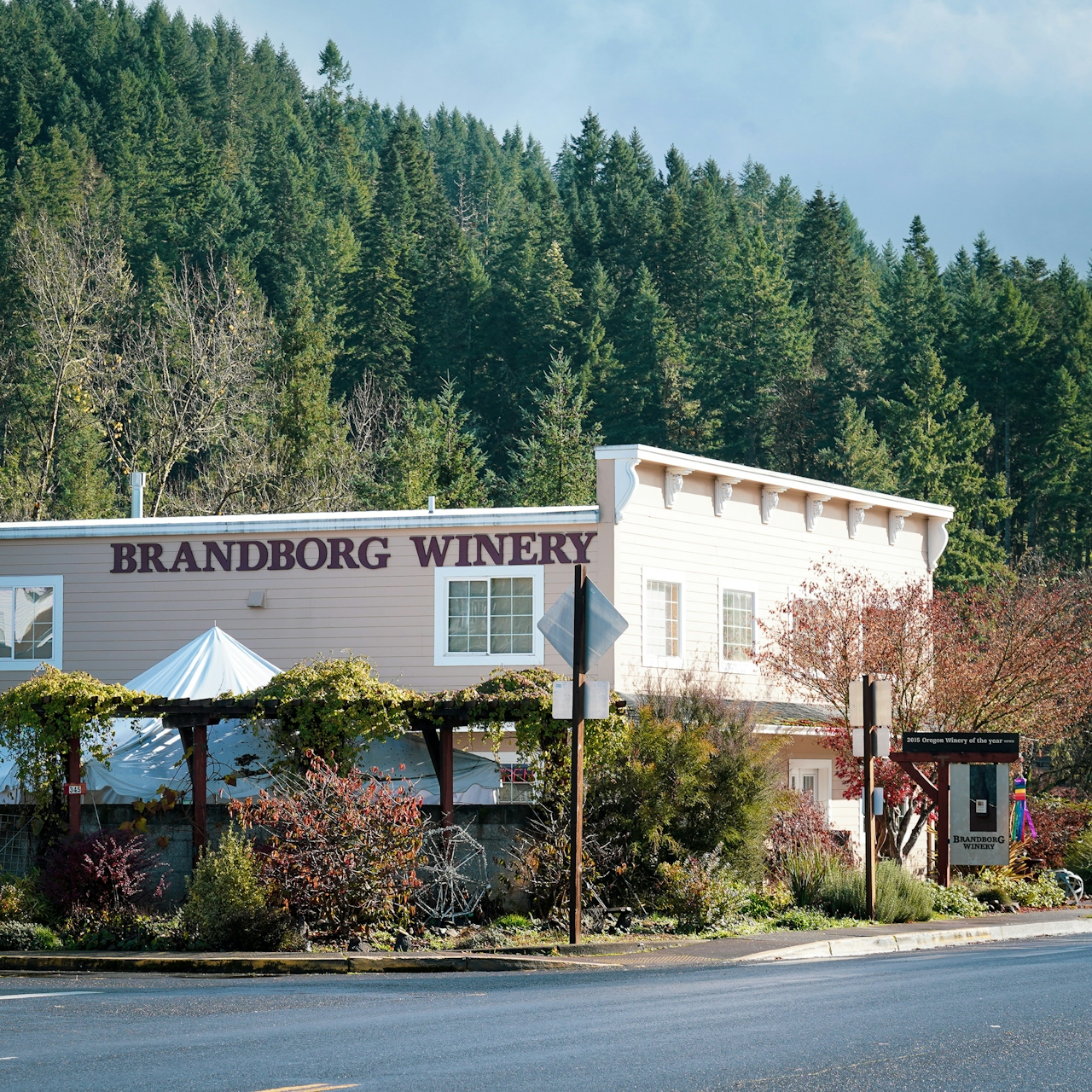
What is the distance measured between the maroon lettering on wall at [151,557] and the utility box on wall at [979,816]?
44.3 ft

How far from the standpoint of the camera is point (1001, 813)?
24344 mm

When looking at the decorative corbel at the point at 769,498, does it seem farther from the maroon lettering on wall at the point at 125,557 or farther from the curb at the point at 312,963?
the curb at the point at 312,963

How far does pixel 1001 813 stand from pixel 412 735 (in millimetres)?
8741

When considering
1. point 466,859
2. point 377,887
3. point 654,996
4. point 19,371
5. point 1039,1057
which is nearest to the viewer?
point 1039,1057

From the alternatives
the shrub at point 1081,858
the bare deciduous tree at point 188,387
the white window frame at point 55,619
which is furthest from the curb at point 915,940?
the bare deciduous tree at point 188,387

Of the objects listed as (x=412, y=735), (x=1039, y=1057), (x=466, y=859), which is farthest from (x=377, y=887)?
(x=1039, y=1057)

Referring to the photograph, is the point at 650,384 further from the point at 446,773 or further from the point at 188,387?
the point at 446,773

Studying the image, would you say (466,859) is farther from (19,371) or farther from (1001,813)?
(19,371)

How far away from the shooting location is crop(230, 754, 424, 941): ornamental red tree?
17938mm

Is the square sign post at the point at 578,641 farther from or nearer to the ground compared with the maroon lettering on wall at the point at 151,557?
nearer to the ground

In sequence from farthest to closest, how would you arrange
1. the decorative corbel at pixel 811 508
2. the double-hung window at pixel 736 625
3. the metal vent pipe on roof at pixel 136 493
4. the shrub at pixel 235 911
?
the metal vent pipe on roof at pixel 136 493 < the decorative corbel at pixel 811 508 < the double-hung window at pixel 736 625 < the shrub at pixel 235 911

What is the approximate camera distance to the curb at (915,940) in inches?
704

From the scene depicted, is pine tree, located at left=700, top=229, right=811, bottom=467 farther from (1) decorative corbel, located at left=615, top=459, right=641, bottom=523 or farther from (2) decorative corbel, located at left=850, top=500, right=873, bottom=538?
(1) decorative corbel, located at left=615, top=459, right=641, bottom=523

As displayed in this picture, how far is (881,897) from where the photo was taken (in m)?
21.4
